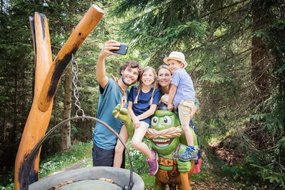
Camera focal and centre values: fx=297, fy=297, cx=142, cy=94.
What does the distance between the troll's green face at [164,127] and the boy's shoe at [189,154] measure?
130mm

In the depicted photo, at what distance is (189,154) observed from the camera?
330cm

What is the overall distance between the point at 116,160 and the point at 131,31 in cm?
371

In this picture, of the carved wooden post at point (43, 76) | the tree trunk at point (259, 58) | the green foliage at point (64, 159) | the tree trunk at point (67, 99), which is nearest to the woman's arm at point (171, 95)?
the carved wooden post at point (43, 76)

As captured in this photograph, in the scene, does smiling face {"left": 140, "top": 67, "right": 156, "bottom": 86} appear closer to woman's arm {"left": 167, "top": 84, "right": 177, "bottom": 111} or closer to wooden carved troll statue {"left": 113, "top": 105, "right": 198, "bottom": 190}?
woman's arm {"left": 167, "top": 84, "right": 177, "bottom": 111}

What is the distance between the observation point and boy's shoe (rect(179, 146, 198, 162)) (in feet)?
10.8

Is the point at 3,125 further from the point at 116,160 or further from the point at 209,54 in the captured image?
the point at 116,160

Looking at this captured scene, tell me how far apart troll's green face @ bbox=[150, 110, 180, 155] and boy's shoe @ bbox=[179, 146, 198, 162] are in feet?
0.43

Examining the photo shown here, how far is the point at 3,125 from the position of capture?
12320 millimetres

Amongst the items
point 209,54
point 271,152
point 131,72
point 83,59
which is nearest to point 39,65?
point 131,72

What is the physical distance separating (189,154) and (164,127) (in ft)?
1.34

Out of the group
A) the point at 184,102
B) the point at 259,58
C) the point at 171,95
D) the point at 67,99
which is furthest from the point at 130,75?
the point at 67,99

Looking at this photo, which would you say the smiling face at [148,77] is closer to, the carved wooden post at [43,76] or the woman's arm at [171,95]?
the woman's arm at [171,95]

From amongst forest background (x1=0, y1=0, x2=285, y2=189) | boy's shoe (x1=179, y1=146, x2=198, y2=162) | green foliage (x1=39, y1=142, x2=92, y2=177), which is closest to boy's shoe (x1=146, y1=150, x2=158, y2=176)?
boy's shoe (x1=179, y1=146, x2=198, y2=162)

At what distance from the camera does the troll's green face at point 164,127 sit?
10.8 ft
